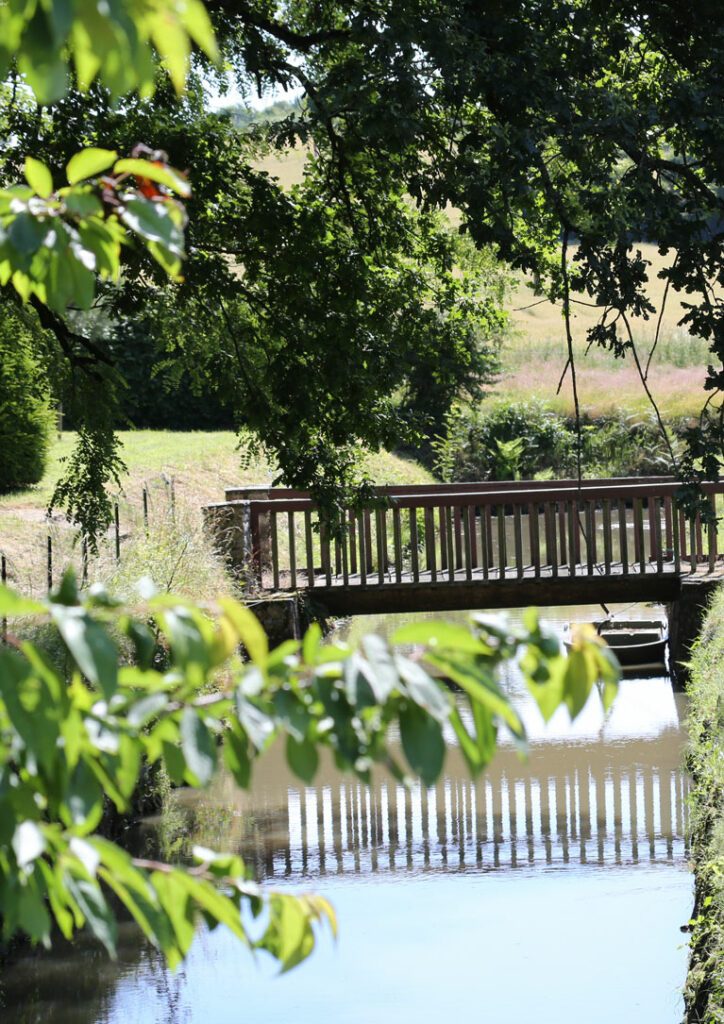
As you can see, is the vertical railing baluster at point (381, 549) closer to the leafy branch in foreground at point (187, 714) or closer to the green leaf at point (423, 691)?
the leafy branch in foreground at point (187, 714)

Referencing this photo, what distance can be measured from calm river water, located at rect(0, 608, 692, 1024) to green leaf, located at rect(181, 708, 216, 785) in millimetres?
3503

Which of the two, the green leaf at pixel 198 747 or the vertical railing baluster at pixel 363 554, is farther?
the vertical railing baluster at pixel 363 554

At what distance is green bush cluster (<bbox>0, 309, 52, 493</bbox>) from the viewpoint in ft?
57.3

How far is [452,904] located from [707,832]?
1663 mm

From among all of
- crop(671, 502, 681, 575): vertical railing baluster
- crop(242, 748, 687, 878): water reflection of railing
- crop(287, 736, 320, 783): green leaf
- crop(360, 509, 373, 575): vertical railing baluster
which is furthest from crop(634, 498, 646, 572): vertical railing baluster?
crop(287, 736, 320, 783): green leaf

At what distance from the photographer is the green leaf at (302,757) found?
1.49m

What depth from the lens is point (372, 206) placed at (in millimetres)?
10328

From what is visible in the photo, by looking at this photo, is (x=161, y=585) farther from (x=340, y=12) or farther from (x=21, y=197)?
(x=21, y=197)

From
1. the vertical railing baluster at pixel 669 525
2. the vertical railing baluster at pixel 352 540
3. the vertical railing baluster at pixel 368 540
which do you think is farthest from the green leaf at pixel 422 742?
the vertical railing baluster at pixel 669 525

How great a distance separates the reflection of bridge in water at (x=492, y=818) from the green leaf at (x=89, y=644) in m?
7.46

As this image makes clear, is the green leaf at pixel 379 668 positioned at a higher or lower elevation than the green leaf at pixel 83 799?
higher

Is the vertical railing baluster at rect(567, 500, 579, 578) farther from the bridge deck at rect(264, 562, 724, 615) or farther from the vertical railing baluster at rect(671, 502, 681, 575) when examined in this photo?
the vertical railing baluster at rect(671, 502, 681, 575)

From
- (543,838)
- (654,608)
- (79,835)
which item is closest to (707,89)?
(543,838)

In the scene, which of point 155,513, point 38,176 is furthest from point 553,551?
point 38,176
